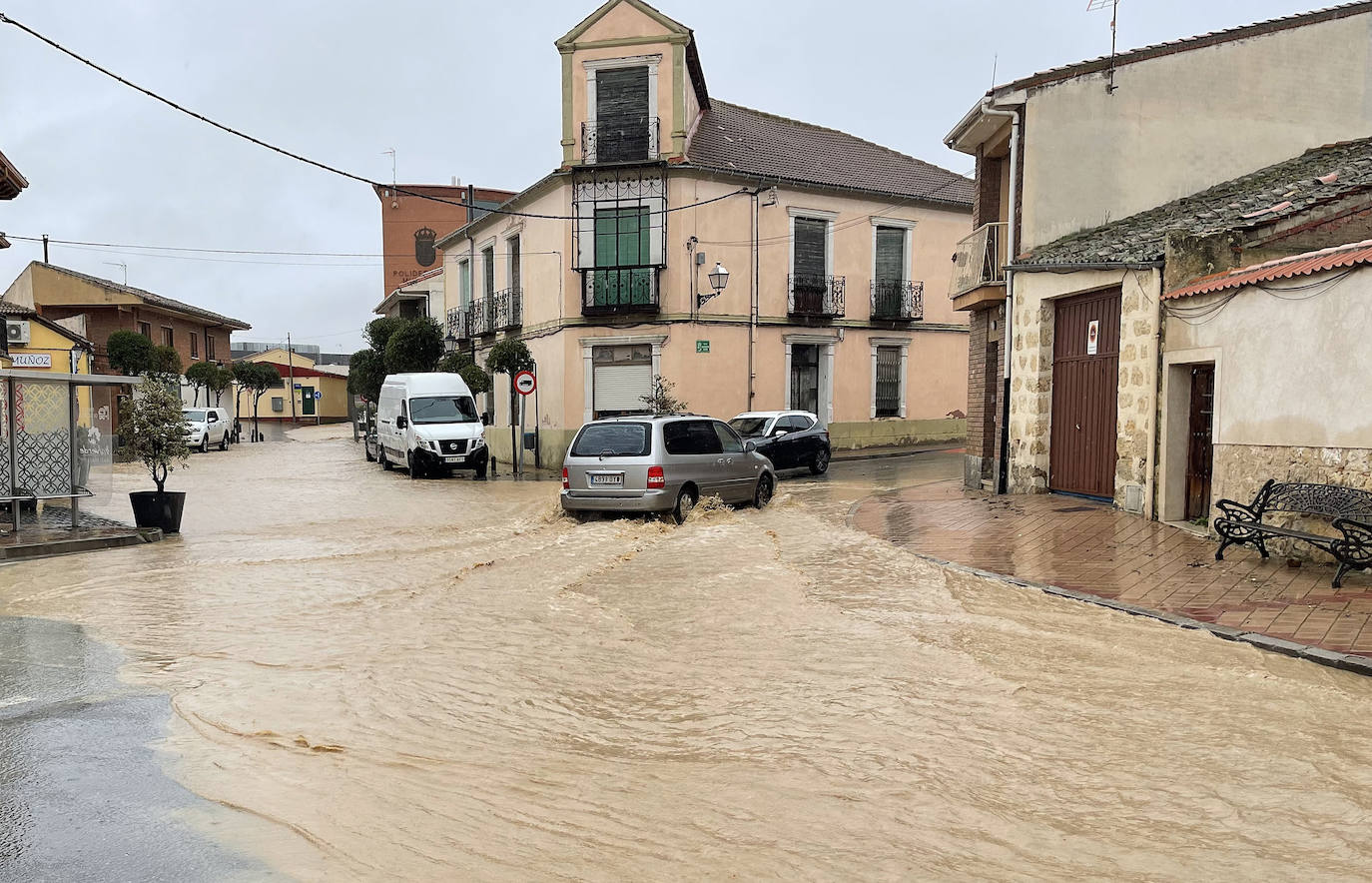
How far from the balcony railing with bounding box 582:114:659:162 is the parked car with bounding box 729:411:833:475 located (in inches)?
286

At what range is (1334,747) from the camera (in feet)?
15.4

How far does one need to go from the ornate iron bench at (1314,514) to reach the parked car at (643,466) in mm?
5976

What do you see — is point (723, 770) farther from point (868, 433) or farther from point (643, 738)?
point (868, 433)

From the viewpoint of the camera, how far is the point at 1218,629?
672 cm

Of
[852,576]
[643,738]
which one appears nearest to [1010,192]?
[852,576]

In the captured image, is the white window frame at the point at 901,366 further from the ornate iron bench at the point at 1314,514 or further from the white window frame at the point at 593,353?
the ornate iron bench at the point at 1314,514

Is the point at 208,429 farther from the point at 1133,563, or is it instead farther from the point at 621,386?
the point at 1133,563

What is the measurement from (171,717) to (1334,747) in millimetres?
5681

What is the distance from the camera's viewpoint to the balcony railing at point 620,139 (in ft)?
77.6

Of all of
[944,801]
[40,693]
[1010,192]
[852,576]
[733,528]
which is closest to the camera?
[944,801]

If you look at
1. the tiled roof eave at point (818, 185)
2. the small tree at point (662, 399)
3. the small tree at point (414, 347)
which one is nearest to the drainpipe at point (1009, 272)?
the small tree at point (662, 399)

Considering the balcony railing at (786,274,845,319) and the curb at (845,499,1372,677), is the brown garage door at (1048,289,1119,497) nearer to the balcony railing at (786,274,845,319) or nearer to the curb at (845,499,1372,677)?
the curb at (845,499,1372,677)

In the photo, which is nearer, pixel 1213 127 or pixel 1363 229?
pixel 1363 229

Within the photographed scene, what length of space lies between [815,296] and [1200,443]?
15.4 meters
